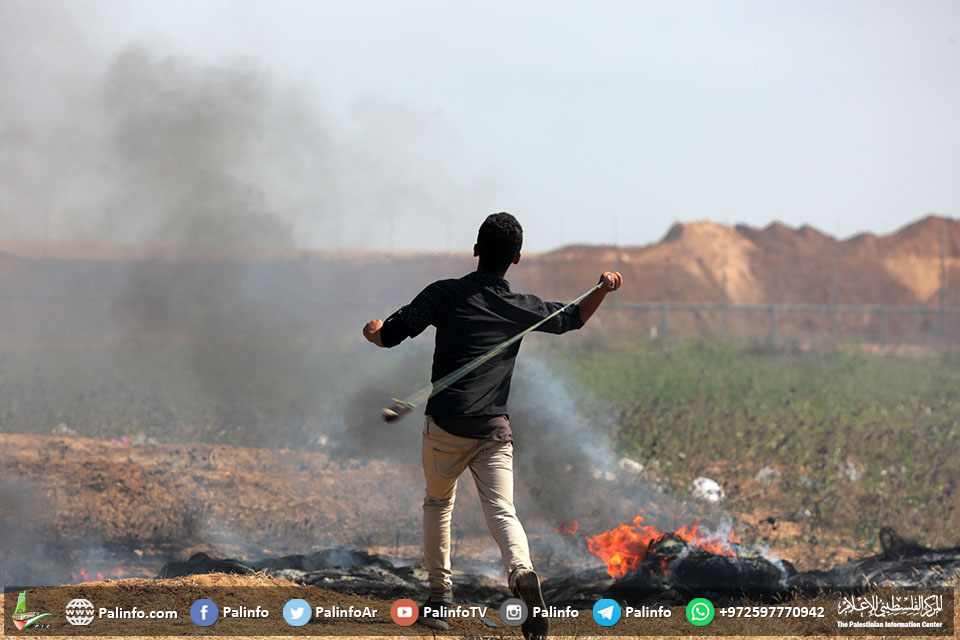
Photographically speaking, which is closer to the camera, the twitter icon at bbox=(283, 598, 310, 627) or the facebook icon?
the facebook icon

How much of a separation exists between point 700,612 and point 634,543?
4.52 feet

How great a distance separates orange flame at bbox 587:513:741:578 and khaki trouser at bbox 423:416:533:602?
204 cm

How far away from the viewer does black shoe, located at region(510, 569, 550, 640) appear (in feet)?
12.6

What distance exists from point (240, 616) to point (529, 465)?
360 cm

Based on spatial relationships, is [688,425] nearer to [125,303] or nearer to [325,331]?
[325,331]

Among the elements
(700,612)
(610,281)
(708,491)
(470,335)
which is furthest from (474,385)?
(708,491)

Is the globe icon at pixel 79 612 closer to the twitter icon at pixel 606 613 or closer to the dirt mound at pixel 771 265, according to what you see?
the twitter icon at pixel 606 613

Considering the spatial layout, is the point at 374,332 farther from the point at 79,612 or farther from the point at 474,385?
the point at 79,612

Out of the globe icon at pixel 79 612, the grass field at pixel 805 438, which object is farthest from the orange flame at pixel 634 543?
the globe icon at pixel 79 612

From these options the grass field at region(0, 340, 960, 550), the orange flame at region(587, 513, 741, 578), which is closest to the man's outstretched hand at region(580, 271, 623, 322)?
the orange flame at region(587, 513, 741, 578)

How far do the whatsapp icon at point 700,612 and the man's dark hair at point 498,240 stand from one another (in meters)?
2.02

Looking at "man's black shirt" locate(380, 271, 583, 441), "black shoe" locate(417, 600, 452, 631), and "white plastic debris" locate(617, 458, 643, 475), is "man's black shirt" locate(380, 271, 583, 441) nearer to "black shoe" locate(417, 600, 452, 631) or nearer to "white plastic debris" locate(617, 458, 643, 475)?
"black shoe" locate(417, 600, 452, 631)

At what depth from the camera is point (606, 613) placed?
194 inches

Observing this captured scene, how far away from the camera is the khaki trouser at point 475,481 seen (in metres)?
4.13
